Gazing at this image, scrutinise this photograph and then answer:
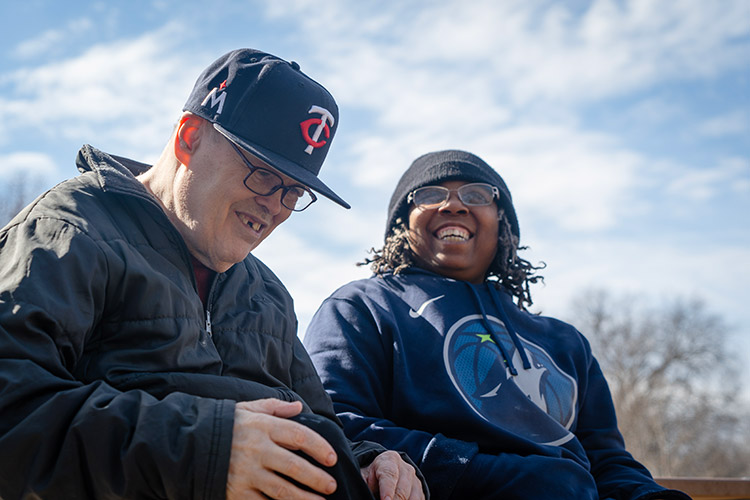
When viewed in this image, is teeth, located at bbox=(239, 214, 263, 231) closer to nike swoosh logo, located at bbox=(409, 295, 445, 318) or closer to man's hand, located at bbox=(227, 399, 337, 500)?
man's hand, located at bbox=(227, 399, 337, 500)

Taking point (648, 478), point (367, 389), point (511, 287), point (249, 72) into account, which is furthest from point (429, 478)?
point (249, 72)

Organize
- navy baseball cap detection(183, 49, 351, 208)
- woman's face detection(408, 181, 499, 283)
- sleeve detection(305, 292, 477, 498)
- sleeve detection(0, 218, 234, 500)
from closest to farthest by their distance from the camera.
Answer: sleeve detection(0, 218, 234, 500)
navy baseball cap detection(183, 49, 351, 208)
sleeve detection(305, 292, 477, 498)
woman's face detection(408, 181, 499, 283)

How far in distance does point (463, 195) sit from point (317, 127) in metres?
1.26

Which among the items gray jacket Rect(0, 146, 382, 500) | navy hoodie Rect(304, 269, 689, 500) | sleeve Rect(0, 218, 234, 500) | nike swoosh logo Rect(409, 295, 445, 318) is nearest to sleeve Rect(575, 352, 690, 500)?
navy hoodie Rect(304, 269, 689, 500)

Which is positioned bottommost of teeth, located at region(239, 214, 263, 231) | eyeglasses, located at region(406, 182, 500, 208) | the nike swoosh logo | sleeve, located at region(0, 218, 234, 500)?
sleeve, located at region(0, 218, 234, 500)

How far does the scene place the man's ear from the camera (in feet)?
6.86

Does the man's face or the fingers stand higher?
the man's face

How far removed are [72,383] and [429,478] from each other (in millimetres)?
1384

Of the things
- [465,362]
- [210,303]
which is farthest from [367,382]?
[210,303]

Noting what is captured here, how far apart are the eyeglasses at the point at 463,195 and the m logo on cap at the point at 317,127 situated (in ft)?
3.75

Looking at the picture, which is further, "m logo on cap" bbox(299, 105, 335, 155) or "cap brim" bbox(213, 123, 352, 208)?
"m logo on cap" bbox(299, 105, 335, 155)

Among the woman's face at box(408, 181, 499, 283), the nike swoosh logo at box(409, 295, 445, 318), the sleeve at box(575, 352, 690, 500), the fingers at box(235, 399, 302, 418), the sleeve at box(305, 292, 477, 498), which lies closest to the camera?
the fingers at box(235, 399, 302, 418)

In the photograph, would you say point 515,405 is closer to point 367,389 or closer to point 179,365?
point 367,389

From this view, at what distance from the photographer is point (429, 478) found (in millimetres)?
2387
